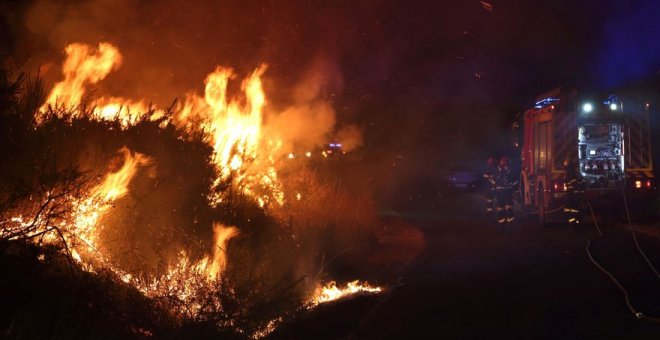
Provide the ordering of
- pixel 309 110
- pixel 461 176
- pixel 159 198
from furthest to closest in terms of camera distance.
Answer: pixel 461 176 < pixel 309 110 < pixel 159 198

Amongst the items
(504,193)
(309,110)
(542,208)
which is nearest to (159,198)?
(309,110)

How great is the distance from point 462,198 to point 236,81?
62.2 ft

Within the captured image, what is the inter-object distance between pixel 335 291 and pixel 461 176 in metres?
21.6

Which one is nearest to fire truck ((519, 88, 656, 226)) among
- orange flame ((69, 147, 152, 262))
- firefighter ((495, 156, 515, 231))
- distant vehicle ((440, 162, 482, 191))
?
firefighter ((495, 156, 515, 231))

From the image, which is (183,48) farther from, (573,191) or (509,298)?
(573,191)

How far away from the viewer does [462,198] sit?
2889 centimetres

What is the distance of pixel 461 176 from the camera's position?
30.6 meters

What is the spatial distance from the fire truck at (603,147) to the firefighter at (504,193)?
953mm

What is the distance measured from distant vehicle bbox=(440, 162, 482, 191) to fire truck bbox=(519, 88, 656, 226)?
13542 millimetres

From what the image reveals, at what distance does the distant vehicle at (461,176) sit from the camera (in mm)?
30453

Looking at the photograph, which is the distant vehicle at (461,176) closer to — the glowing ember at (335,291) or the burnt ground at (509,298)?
the burnt ground at (509,298)

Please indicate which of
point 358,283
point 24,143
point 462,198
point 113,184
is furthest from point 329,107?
point 462,198

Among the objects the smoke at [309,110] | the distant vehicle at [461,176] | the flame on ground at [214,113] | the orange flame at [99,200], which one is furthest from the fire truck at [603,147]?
the distant vehicle at [461,176]

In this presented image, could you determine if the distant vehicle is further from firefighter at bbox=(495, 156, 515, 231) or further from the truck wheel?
firefighter at bbox=(495, 156, 515, 231)
